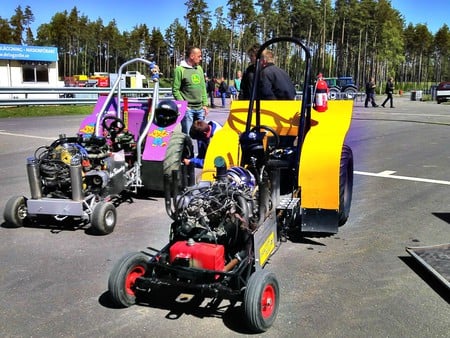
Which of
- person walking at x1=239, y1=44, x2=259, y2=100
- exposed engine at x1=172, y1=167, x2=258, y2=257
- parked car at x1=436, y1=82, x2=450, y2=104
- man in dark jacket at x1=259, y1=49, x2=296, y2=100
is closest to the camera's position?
exposed engine at x1=172, y1=167, x2=258, y2=257

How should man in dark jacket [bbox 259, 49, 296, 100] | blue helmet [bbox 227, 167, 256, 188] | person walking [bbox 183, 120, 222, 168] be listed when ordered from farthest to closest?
man in dark jacket [bbox 259, 49, 296, 100] < person walking [bbox 183, 120, 222, 168] < blue helmet [bbox 227, 167, 256, 188]

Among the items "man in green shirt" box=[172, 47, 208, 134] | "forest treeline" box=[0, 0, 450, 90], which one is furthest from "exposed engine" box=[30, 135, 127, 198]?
"forest treeline" box=[0, 0, 450, 90]

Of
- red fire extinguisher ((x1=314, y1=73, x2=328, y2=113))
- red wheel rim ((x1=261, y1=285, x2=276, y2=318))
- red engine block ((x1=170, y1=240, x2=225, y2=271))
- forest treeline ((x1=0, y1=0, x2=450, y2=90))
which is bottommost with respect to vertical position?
red wheel rim ((x1=261, y1=285, x2=276, y2=318))

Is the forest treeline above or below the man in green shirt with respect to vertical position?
above

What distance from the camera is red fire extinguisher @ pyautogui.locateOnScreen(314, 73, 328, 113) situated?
16.3 feet

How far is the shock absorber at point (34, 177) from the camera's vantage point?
5066mm

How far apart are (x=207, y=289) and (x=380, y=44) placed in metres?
79.8

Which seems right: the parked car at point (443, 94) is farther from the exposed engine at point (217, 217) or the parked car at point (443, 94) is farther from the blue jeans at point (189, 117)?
the exposed engine at point (217, 217)

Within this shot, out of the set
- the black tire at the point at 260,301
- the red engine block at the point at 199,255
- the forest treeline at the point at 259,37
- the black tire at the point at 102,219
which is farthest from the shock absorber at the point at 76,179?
the forest treeline at the point at 259,37

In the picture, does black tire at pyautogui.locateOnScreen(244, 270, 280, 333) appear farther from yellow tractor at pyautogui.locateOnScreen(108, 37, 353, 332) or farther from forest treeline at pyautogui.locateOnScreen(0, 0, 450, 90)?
forest treeline at pyautogui.locateOnScreen(0, 0, 450, 90)

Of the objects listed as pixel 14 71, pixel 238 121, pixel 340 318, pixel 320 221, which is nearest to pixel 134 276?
pixel 340 318

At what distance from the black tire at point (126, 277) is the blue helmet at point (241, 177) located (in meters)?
0.92

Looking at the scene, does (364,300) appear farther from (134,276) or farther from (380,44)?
(380,44)

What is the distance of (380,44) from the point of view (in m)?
75.9
